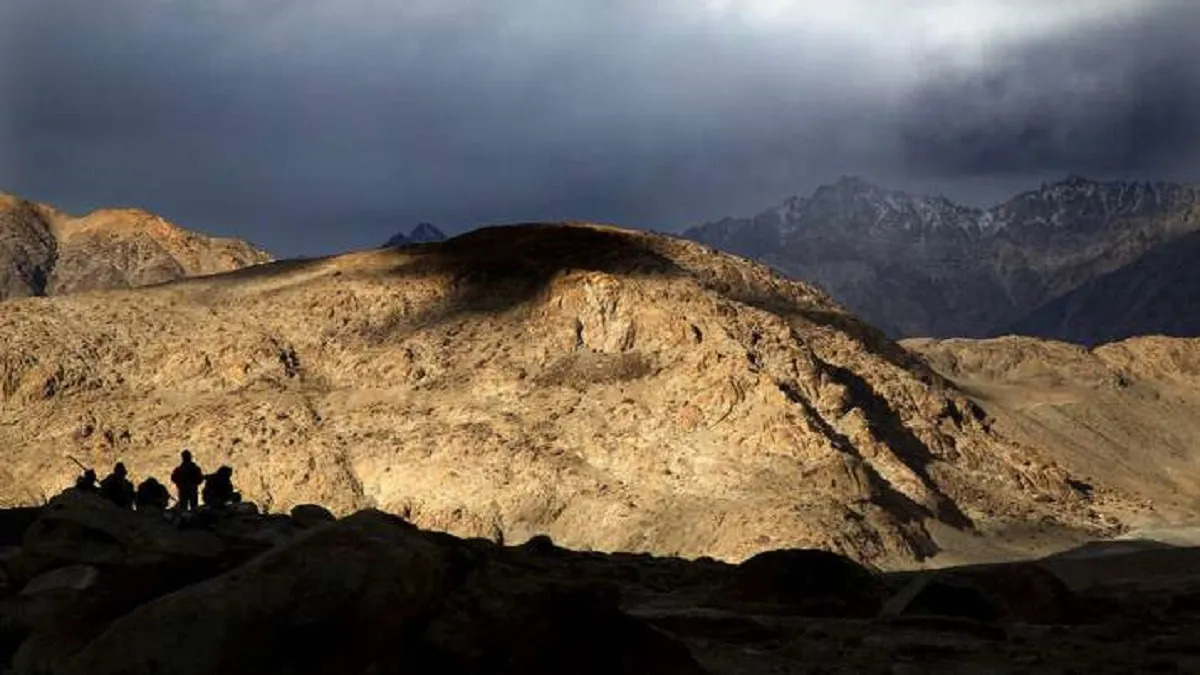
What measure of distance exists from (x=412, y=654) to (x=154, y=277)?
138583 mm

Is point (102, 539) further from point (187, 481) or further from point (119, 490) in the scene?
point (187, 481)

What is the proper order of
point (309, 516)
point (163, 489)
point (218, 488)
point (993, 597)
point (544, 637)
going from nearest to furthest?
point (544, 637) → point (993, 597) → point (309, 516) → point (163, 489) → point (218, 488)

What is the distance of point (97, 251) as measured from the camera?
488ft

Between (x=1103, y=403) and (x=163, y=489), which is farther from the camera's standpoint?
(x=1103, y=403)

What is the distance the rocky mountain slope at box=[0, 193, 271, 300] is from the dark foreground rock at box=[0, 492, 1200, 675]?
128059 millimetres

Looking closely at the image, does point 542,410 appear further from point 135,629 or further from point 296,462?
point 135,629

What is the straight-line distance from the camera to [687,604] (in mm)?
17281

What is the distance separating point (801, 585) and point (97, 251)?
5895 inches

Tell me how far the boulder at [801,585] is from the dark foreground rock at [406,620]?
979 mm

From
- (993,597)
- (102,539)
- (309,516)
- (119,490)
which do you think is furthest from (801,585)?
(119,490)

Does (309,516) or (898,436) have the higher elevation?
(898,436)

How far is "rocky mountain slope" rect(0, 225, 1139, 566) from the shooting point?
4003 centimetres

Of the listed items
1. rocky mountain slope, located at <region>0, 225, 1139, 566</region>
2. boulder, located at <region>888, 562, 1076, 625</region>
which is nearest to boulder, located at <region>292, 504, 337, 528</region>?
boulder, located at <region>888, 562, 1076, 625</region>

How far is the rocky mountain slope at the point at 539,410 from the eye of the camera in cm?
4003
